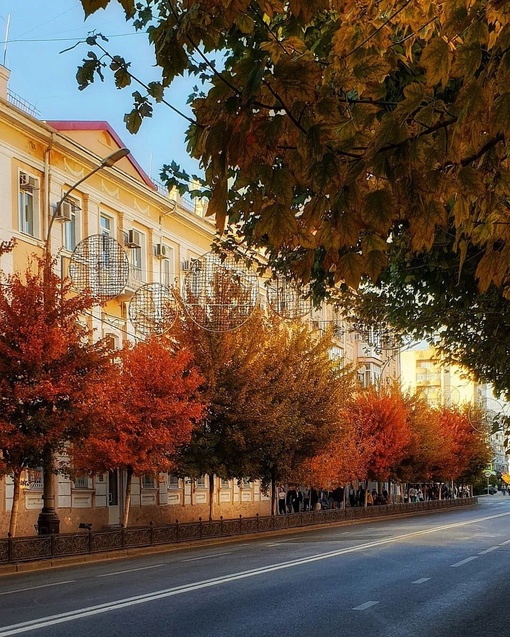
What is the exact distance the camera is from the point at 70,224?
36719 millimetres

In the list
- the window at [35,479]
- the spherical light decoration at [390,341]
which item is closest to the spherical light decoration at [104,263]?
the spherical light decoration at [390,341]

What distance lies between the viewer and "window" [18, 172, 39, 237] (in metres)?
33.9

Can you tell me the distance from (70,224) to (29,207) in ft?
7.71

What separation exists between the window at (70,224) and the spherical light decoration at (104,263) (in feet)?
31.5

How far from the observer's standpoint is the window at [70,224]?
1401 inches

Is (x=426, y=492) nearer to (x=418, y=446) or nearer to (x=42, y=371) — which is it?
(x=418, y=446)

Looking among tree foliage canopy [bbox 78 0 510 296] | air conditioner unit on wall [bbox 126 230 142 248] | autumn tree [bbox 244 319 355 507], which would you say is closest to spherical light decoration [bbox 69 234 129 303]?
air conditioner unit on wall [bbox 126 230 142 248]

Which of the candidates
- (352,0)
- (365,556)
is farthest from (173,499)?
(352,0)

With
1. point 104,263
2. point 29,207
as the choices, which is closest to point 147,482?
point 29,207

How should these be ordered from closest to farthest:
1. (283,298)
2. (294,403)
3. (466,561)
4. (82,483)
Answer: (283,298) < (466,561) < (82,483) < (294,403)

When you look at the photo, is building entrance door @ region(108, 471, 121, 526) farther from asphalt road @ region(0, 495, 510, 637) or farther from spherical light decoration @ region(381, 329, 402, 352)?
spherical light decoration @ region(381, 329, 402, 352)

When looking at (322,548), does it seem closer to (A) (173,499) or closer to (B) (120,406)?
(B) (120,406)

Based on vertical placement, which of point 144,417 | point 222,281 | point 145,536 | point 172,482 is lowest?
point 145,536

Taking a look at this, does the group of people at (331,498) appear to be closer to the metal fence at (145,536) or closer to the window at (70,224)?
the metal fence at (145,536)
